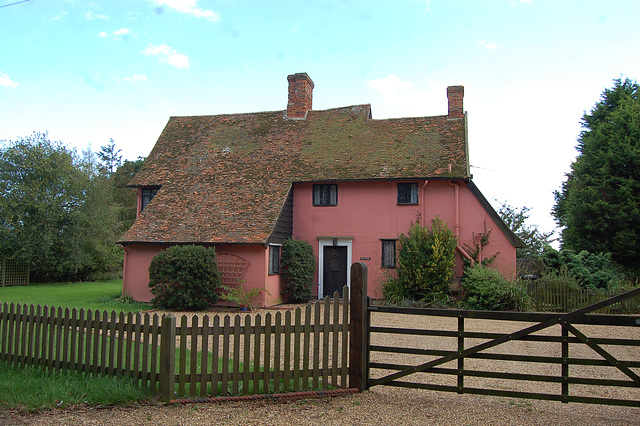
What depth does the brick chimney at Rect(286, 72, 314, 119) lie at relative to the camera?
23266 mm

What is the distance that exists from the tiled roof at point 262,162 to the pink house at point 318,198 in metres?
0.05

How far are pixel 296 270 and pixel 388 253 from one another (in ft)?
11.9

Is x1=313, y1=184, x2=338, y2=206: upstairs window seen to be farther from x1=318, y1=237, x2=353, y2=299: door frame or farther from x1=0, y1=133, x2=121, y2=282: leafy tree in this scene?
x1=0, y1=133, x2=121, y2=282: leafy tree

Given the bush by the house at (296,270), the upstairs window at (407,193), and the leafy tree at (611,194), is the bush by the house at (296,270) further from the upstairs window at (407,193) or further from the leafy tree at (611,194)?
the leafy tree at (611,194)

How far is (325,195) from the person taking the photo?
2022 centimetres

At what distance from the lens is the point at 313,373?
20.6 feet

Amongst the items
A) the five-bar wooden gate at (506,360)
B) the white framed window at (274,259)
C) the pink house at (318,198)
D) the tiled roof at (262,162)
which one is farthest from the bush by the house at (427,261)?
the five-bar wooden gate at (506,360)

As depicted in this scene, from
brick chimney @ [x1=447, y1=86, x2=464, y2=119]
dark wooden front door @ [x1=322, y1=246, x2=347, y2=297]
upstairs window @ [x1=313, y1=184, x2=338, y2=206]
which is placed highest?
brick chimney @ [x1=447, y1=86, x2=464, y2=119]

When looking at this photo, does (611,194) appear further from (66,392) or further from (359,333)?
(66,392)

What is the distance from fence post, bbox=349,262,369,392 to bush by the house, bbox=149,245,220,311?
34.9 ft

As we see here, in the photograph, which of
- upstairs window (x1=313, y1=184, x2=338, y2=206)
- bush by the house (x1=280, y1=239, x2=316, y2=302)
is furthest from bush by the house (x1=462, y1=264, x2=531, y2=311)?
upstairs window (x1=313, y1=184, x2=338, y2=206)

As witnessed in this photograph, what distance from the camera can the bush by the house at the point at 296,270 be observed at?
741 inches

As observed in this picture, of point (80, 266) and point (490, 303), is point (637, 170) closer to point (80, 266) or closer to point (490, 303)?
point (490, 303)

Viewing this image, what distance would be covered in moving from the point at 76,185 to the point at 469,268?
23.4 m
